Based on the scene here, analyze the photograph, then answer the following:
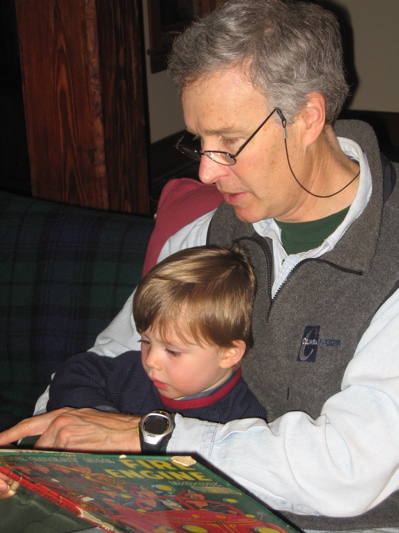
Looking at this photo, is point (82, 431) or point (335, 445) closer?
point (335, 445)

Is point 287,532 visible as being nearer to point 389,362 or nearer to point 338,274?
point 389,362

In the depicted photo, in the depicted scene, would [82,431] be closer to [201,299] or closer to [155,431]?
[155,431]

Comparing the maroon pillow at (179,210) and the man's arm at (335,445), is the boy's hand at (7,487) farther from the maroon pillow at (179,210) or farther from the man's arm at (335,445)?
the maroon pillow at (179,210)

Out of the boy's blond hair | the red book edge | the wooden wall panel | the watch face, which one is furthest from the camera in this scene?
the wooden wall panel

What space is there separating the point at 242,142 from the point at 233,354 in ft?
1.56

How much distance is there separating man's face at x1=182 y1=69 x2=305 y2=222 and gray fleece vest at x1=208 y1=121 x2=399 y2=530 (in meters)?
0.15

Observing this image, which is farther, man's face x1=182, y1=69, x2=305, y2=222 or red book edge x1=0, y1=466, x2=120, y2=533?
man's face x1=182, y1=69, x2=305, y2=222

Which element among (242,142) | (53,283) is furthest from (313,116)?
(53,283)

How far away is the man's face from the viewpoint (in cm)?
121

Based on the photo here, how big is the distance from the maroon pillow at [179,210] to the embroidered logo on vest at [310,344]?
1.72 ft

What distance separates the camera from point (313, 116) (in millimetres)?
1282

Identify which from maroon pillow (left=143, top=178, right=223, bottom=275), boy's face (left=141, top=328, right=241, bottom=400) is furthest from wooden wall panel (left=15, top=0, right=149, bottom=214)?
boy's face (left=141, top=328, right=241, bottom=400)

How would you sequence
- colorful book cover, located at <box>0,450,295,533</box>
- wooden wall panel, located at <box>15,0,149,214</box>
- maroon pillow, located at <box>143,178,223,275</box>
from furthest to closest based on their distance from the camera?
wooden wall panel, located at <box>15,0,149,214</box>
maroon pillow, located at <box>143,178,223,275</box>
colorful book cover, located at <box>0,450,295,533</box>

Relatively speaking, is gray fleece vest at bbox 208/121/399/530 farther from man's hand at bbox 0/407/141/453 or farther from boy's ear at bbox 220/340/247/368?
man's hand at bbox 0/407/141/453
